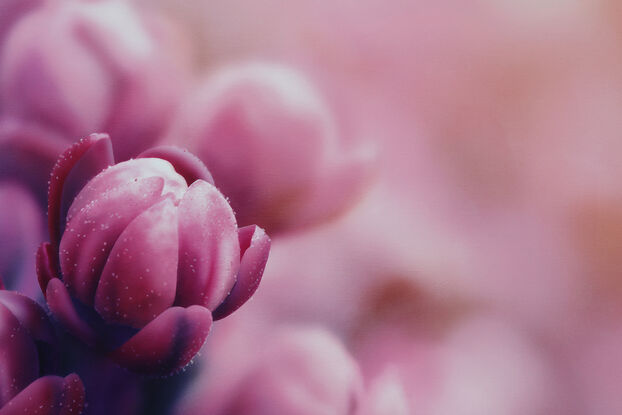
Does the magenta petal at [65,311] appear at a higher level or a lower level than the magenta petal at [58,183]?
lower

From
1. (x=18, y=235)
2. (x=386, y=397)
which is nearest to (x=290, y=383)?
(x=386, y=397)

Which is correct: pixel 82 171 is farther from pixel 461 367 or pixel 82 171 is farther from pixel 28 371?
pixel 461 367

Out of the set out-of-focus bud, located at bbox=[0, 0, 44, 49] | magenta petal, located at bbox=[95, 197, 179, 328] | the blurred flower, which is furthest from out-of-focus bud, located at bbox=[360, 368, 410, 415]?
out-of-focus bud, located at bbox=[0, 0, 44, 49]

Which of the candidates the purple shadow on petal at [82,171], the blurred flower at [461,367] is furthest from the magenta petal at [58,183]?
the blurred flower at [461,367]

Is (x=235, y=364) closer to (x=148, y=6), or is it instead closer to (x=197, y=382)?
(x=197, y=382)

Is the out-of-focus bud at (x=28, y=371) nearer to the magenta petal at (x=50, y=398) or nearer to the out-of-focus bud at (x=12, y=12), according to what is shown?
the magenta petal at (x=50, y=398)

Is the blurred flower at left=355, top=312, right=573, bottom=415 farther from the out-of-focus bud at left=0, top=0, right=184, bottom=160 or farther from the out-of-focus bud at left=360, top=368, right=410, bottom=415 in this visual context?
the out-of-focus bud at left=0, top=0, right=184, bottom=160

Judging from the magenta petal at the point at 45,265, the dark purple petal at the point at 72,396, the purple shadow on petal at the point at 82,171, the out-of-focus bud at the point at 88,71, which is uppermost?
the out-of-focus bud at the point at 88,71
